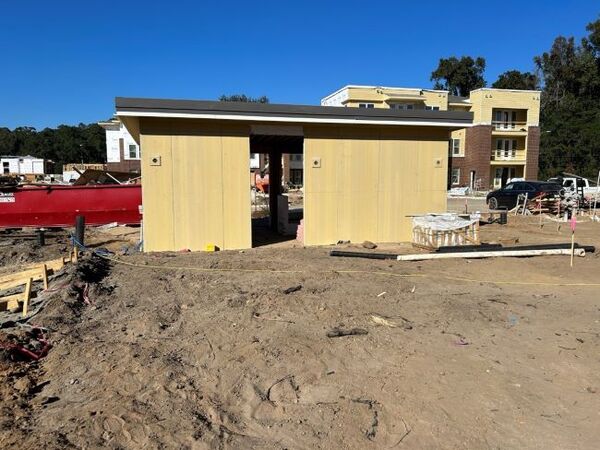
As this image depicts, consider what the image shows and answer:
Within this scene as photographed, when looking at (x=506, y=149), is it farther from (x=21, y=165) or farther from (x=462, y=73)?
(x=21, y=165)

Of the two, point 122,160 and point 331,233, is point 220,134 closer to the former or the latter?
point 331,233

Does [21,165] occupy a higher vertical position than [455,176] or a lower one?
higher

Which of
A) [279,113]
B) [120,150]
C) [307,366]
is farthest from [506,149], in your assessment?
[307,366]

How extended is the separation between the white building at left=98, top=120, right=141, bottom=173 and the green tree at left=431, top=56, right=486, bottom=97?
166ft

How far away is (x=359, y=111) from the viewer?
13.2 m

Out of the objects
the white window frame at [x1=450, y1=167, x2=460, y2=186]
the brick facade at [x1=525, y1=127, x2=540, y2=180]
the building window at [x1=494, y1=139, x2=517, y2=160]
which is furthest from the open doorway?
the brick facade at [x1=525, y1=127, x2=540, y2=180]

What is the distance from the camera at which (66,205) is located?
57.5 feet

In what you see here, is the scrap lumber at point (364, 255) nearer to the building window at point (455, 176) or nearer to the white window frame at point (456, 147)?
the building window at point (455, 176)

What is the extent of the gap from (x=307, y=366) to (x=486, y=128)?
169ft

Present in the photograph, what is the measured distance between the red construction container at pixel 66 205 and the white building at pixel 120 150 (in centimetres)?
4132

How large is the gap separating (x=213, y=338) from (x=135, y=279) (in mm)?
3646

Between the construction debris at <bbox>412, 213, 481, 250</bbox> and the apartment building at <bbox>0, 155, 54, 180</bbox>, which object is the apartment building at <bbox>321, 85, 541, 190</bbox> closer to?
the construction debris at <bbox>412, 213, 481, 250</bbox>

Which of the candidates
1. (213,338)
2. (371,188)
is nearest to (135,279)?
(213,338)

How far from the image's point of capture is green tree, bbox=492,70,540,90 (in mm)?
84312
